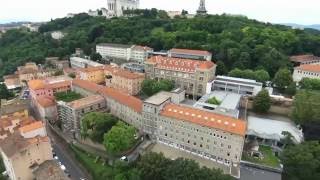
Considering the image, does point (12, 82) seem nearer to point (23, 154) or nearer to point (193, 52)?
point (23, 154)

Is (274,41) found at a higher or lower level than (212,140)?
higher

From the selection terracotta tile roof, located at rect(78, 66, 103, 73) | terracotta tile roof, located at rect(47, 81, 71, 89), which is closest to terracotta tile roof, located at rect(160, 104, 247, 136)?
terracotta tile roof, located at rect(78, 66, 103, 73)

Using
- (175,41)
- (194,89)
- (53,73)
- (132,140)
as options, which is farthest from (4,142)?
(175,41)

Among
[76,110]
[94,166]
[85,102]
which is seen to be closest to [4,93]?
[85,102]

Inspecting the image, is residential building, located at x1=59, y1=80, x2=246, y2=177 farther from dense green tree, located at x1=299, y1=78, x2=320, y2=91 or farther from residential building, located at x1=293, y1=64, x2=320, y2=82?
residential building, located at x1=293, y1=64, x2=320, y2=82

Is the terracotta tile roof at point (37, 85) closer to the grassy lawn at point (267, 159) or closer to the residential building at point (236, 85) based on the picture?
the residential building at point (236, 85)

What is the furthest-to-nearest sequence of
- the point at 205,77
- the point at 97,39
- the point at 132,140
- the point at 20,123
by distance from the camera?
the point at 97,39 < the point at 205,77 < the point at 20,123 < the point at 132,140

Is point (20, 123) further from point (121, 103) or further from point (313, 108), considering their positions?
point (313, 108)
